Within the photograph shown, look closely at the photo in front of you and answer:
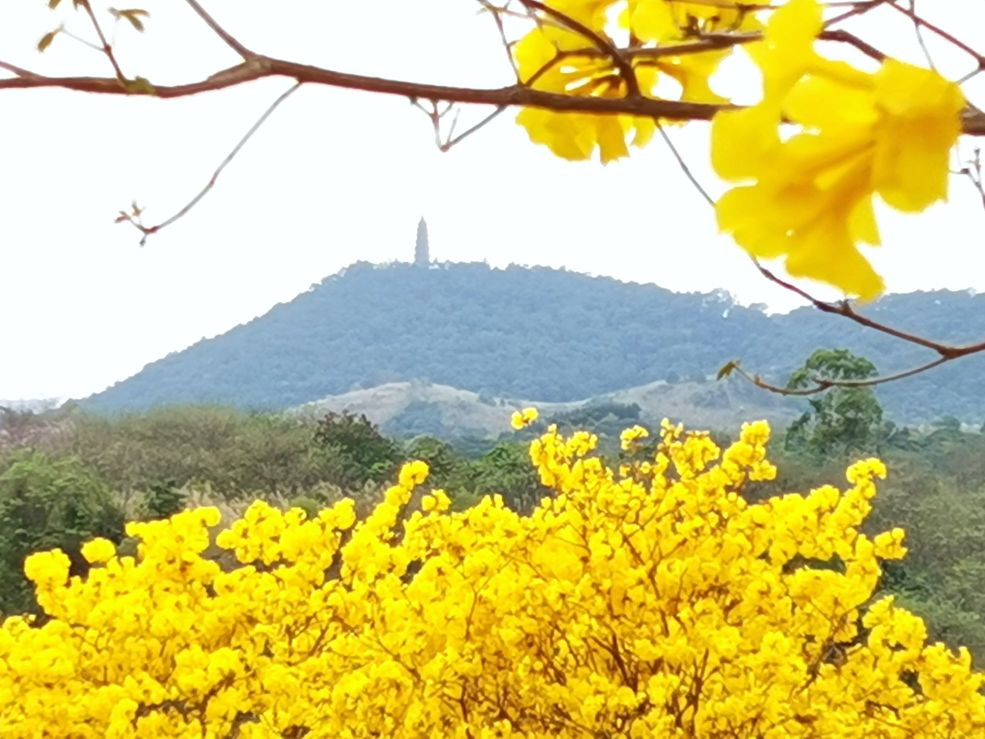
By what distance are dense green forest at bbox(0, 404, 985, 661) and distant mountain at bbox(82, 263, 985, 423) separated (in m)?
7.93

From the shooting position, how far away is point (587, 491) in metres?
1.78

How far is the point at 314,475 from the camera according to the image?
25.2 ft

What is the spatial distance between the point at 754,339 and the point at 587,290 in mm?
4677

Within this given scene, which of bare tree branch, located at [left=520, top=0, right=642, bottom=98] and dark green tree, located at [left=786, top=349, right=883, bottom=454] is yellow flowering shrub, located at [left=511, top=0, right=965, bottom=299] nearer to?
bare tree branch, located at [left=520, top=0, right=642, bottom=98]

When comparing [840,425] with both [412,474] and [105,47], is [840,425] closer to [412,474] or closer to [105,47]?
[412,474]

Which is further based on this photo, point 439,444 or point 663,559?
point 439,444

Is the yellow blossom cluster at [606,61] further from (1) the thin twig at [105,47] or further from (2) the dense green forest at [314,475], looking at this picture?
(2) the dense green forest at [314,475]

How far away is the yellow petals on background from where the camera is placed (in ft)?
0.50

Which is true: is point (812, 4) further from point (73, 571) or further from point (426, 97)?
point (73, 571)

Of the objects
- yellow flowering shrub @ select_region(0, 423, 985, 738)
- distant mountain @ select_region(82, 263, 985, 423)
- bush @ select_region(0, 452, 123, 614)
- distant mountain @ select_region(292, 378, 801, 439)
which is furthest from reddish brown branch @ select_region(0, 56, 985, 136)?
distant mountain @ select_region(82, 263, 985, 423)

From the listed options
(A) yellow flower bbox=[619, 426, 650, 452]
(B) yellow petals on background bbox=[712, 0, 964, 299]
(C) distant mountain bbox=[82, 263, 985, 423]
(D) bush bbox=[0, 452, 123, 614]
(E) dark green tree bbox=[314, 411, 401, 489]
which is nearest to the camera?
(B) yellow petals on background bbox=[712, 0, 964, 299]

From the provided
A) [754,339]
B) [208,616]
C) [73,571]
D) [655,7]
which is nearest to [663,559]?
[208,616]

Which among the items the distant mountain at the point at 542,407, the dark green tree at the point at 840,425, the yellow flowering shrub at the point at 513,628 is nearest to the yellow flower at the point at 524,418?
the yellow flowering shrub at the point at 513,628

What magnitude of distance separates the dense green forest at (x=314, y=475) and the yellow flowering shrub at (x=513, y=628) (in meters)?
3.39
